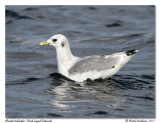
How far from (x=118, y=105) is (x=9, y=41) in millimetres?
7866

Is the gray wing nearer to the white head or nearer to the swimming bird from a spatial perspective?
the swimming bird

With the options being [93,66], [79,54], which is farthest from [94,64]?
[79,54]

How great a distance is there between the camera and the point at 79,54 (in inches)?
536

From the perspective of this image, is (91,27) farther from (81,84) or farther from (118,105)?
(118,105)

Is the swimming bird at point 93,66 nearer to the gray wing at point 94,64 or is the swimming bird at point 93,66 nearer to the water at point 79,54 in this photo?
the gray wing at point 94,64

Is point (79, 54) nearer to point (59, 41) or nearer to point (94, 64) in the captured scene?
point (59, 41)

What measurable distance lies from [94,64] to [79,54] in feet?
10.7

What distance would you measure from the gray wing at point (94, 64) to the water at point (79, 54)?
0.38 meters

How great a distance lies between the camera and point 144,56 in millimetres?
13570

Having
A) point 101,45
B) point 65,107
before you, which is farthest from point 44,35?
point 65,107

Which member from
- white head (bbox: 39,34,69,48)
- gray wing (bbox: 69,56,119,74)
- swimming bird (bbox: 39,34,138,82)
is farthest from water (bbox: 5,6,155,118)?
white head (bbox: 39,34,69,48)

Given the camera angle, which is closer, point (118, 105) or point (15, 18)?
point (118, 105)

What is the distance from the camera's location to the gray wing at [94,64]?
1038 cm

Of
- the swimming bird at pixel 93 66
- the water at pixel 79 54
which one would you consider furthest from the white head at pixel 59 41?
the water at pixel 79 54
